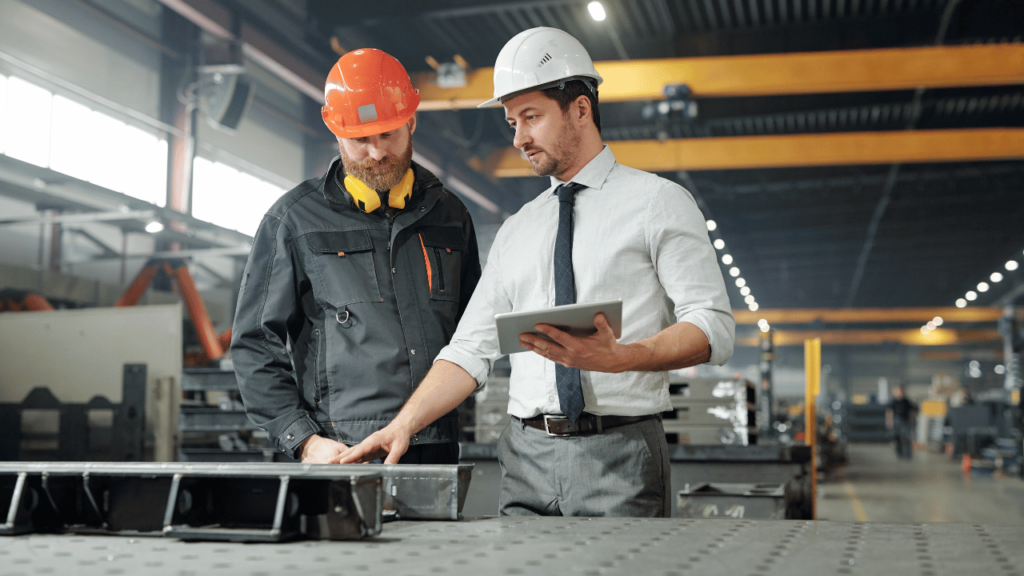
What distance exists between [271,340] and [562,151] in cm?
77

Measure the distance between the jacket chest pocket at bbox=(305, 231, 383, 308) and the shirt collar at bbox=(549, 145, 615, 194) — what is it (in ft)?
1.52

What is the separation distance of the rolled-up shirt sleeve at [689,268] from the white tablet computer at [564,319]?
23 cm

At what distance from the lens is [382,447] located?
1.63 metres

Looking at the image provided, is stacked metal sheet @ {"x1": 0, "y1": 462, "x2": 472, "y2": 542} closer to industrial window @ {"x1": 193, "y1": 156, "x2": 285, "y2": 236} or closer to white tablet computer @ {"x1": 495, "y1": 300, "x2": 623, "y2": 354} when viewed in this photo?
white tablet computer @ {"x1": 495, "y1": 300, "x2": 623, "y2": 354}

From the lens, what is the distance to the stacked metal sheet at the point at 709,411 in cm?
377

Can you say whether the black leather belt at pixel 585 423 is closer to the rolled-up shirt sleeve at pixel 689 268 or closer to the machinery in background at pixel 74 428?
the rolled-up shirt sleeve at pixel 689 268

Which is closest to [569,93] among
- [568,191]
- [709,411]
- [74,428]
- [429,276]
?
[568,191]

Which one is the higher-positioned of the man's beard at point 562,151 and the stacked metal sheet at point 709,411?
the man's beard at point 562,151

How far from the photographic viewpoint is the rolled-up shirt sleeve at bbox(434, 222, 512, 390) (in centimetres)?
174

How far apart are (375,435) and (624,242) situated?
0.61 metres

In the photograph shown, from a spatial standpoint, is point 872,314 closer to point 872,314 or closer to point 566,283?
point 872,314

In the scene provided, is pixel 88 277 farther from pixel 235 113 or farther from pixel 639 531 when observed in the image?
pixel 639 531

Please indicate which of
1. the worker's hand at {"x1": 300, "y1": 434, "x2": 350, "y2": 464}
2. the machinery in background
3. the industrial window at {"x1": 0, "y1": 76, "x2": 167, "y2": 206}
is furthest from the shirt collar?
the industrial window at {"x1": 0, "y1": 76, "x2": 167, "y2": 206}

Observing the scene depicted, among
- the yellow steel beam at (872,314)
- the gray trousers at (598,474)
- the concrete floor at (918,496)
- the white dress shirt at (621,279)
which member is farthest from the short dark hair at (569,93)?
the yellow steel beam at (872,314)
